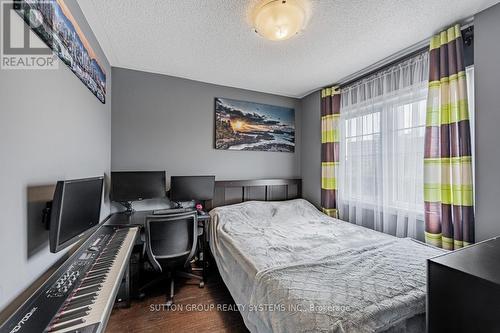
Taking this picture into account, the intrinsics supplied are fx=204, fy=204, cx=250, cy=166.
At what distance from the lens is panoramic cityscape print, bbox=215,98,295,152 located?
3.11m

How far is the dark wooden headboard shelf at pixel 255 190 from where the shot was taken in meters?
3.06

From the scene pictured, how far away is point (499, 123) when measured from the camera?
1.53m

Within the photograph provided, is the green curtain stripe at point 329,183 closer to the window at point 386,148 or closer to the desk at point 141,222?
the window at point 386,148

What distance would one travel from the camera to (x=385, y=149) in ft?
7.73

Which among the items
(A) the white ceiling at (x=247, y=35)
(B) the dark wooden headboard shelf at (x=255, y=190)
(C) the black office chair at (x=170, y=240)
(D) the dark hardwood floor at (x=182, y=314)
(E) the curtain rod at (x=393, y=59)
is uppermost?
(A) the white ceiling at (x=247, y=35)

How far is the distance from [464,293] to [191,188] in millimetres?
2525

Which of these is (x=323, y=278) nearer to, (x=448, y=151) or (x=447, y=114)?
(x=448, y=151)

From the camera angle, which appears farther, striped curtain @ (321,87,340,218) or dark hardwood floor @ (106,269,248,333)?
striped curtain @ (321,87,340,218)

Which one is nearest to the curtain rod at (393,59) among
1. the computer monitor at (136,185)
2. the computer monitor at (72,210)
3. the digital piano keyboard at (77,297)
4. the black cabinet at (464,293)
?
the black cabinet at (464,293)

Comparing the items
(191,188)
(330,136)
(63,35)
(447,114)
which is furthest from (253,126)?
(63,35)

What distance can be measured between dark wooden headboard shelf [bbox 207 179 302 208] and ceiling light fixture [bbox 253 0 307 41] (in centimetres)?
203

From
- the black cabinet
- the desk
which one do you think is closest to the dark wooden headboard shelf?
the desk

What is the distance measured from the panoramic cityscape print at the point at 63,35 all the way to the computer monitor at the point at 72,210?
2.60ft

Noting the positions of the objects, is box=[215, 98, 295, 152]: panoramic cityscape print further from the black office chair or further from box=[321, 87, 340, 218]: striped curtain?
the black office chair
